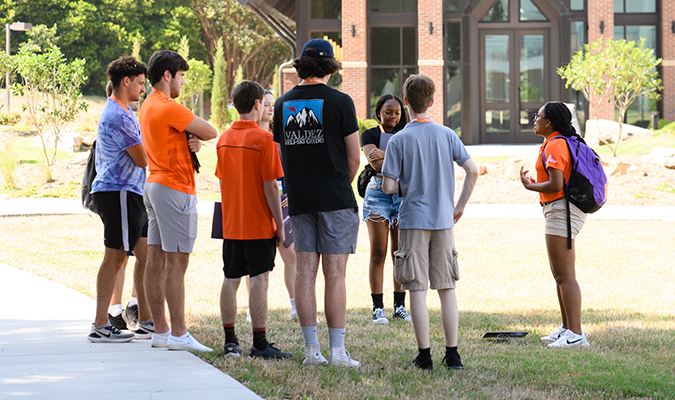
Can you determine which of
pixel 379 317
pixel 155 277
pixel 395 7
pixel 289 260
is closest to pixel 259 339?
pixel 155 277

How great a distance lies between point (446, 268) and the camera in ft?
14.9

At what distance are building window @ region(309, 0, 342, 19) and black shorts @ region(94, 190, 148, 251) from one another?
25.7m

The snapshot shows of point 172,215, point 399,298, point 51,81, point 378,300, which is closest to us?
point 172,215

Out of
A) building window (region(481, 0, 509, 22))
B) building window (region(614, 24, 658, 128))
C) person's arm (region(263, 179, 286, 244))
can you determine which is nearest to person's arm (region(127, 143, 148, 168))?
person's arm (region(263, 179, 286, 244))

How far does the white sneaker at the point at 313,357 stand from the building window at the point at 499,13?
28.4 m

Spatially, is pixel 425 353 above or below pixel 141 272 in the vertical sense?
below

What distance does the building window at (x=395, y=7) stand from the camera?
30047mm

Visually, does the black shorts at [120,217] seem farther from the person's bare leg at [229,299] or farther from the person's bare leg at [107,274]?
the person's bare leg at [229,299]

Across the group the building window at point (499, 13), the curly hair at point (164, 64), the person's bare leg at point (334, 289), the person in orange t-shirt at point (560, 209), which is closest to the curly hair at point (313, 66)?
the curly hair at point (164, 64)

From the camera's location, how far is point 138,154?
501 cm

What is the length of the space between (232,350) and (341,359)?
2.51 feet

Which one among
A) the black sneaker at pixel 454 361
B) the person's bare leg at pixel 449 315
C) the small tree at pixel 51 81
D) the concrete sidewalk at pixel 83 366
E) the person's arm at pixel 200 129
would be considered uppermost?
the small tree at pixel 51 81

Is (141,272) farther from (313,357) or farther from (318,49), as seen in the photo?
(318,49)

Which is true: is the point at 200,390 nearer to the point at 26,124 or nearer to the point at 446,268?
the point at 446,268
